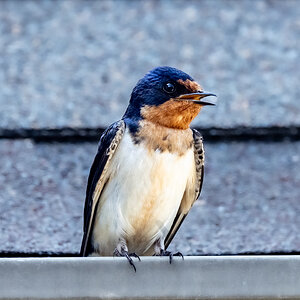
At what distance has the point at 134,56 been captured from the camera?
404 centimetres

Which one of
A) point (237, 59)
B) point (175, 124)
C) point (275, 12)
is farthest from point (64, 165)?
point (275, 12)

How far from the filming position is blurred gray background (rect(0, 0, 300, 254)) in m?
3.25

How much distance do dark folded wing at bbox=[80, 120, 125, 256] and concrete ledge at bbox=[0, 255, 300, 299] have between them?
81cm

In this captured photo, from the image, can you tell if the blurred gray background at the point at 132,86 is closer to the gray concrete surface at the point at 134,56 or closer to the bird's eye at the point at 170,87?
the gray concrete surface at the point at 134,56

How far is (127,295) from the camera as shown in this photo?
2.27m

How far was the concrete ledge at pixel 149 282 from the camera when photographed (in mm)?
2244

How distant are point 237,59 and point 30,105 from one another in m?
0.81

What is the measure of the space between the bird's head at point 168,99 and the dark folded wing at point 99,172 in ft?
0.37

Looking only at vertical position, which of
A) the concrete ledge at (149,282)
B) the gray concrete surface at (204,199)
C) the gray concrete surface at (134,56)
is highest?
the gray concrete surface at (134,56)

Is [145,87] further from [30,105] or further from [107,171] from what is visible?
[30,105]

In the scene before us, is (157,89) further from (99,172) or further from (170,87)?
(99,172)

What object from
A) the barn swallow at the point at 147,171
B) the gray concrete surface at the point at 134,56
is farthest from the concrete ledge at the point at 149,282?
the gray concrete surface at the point at 134,56

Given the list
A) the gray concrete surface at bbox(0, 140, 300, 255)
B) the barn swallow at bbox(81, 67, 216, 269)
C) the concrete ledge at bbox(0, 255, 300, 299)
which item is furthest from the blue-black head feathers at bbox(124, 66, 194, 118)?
the concrete ledge at bbox(0, 255, 300, 299)

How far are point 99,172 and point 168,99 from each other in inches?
A: 11.8
